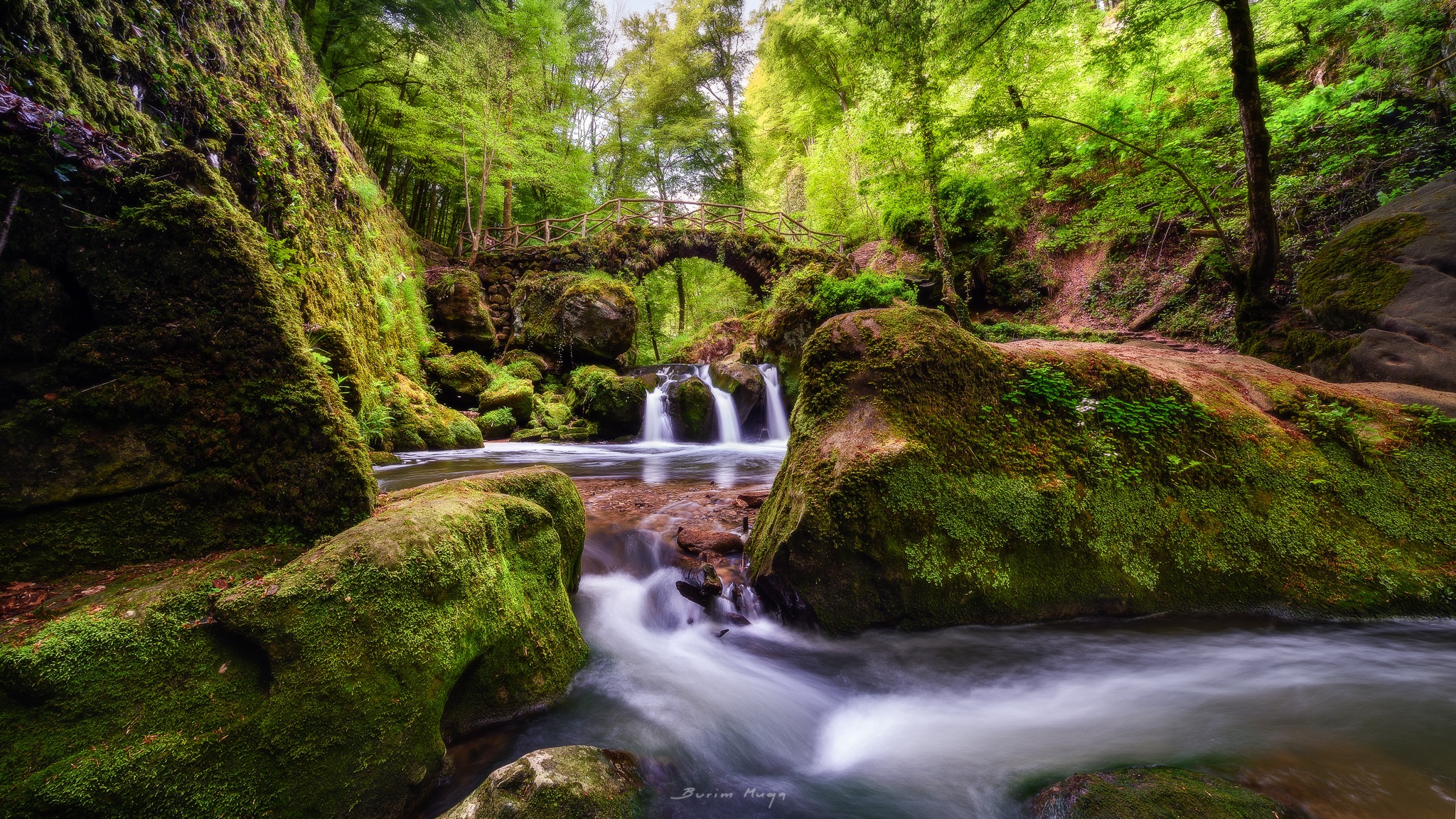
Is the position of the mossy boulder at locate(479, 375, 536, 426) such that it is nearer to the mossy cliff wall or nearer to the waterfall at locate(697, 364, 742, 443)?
the waterfall at locate(697, 364, 742, 443)

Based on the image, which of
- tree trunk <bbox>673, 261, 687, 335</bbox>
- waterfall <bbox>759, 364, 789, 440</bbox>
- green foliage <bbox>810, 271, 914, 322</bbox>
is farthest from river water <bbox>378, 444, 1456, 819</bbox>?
tree trunk <bbox>673, 261, 687, 335</bbox>

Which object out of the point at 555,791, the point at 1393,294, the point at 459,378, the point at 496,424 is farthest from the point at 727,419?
the point at 555,791

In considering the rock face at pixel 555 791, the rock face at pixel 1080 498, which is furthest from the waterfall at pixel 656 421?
the rock face at pixel 555 791

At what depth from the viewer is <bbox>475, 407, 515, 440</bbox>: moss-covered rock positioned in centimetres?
1126

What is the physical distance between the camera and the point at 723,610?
148 inches

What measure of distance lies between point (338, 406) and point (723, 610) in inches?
112

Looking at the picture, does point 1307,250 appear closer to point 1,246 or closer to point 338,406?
point 338,406

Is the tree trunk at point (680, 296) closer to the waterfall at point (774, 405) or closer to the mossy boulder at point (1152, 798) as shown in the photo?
the waterfall at point (774, 405)

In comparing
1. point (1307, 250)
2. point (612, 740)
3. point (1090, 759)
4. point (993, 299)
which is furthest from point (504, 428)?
point (1307, 250)

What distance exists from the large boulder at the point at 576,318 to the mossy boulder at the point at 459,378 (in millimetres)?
2534

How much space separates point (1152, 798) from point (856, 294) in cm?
1040

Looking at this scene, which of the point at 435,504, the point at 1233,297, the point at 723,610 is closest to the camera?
the point at 435,504

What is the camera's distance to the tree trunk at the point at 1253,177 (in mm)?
5734

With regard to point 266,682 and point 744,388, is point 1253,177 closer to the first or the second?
point 744,388
